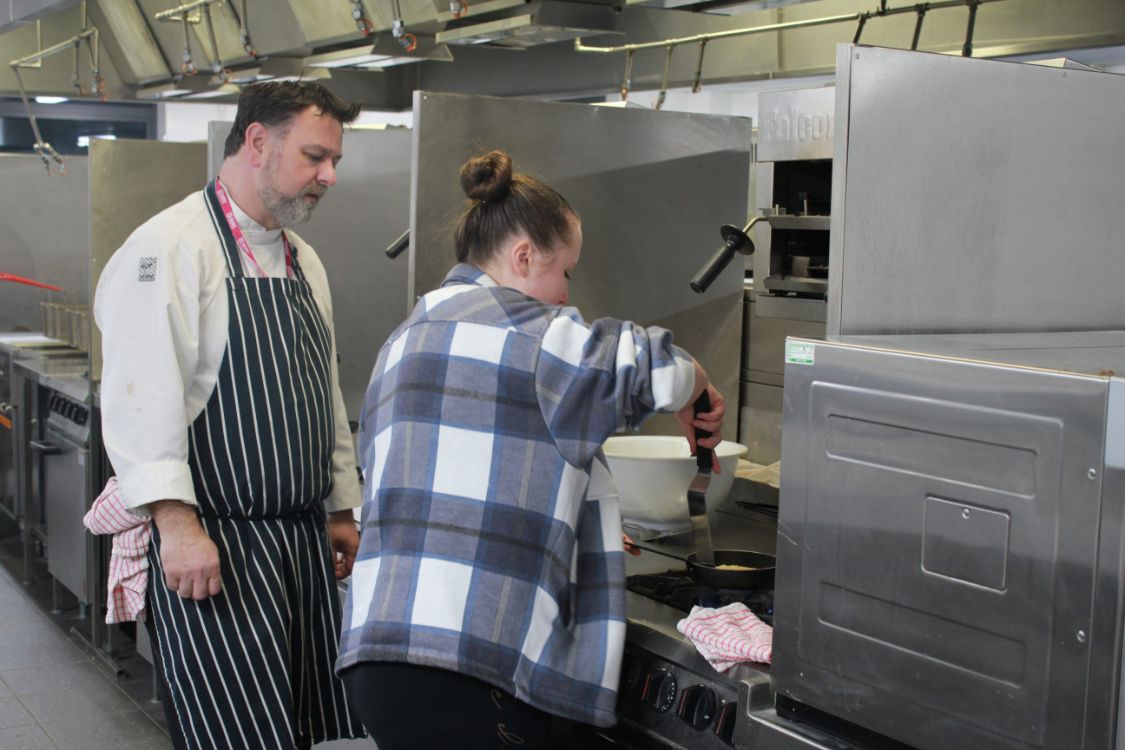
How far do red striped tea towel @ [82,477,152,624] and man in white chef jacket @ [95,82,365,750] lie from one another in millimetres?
28

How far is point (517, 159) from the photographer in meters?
2.35

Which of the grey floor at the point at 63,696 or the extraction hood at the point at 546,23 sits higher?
the extraction hood at the point at 546,23

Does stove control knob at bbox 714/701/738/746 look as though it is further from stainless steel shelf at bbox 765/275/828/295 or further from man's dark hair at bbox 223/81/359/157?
man's dark hair at bbox 223/81/359/157

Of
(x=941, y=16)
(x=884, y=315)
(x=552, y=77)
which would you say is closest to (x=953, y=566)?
(x=884, y=315)

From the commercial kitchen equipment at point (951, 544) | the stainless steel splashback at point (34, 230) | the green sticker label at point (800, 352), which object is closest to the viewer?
the commercial kitchen equipment at point (951, 544)

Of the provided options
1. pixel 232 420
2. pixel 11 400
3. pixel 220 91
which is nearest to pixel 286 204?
pixel 232 420

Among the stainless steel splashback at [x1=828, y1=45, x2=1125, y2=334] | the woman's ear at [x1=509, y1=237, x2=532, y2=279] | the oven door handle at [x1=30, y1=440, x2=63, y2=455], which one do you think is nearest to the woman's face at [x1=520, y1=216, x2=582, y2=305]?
the woman's ear at [x1=509, y1=237, x2=532, y2=279]

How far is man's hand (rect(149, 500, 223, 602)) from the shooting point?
6.20 feet

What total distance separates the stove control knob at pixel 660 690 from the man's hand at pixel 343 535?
0.82 meters

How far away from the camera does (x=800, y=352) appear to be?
4.34 ft

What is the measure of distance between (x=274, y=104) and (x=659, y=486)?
911mm

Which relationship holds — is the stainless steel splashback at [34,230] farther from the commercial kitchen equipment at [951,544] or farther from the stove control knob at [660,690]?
the commercial kitchen equipment at [951,544]

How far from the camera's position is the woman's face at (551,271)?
1.61m

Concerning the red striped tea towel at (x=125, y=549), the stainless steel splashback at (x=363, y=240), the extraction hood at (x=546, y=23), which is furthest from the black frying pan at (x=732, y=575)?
the stainless steel splashback at (x=363, y=240)
